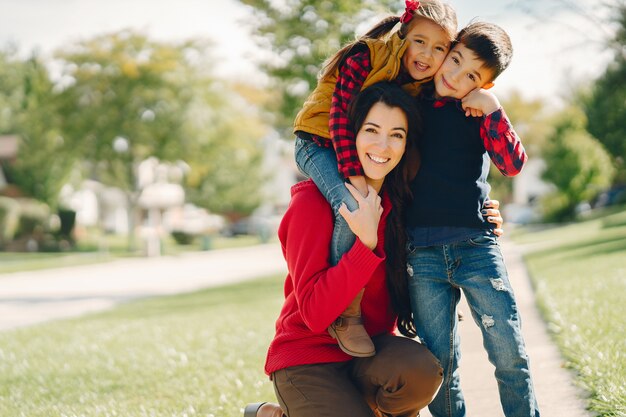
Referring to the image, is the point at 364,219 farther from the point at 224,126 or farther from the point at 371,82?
the point at 224,126

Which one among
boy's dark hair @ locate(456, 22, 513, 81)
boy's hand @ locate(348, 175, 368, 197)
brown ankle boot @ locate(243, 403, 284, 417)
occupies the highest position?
boy's dark hair @ locate(456, 22, 513, 81)

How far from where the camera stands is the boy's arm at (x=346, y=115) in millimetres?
3229

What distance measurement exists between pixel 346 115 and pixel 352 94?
96 millimetres

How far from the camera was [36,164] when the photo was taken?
3434cm

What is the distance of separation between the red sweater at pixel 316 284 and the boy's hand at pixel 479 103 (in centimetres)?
57

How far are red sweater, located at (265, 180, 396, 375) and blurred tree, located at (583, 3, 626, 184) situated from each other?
1657 cm

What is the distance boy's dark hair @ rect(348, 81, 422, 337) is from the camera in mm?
3236

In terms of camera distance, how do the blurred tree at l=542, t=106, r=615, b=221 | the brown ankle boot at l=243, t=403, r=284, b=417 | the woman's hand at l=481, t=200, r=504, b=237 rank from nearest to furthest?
the woman's hand at l=481, t=200, r=504, b=237 < the brown ankle boot at l=243, t=403, r=284, b=417 < the blurred tree at l=542, t=106, r=615, b=221

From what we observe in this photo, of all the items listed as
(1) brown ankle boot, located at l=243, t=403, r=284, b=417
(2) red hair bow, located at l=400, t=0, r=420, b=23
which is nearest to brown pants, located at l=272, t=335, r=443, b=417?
(1) brown ankle boot, located at l=243, t=403, r=284, b=417

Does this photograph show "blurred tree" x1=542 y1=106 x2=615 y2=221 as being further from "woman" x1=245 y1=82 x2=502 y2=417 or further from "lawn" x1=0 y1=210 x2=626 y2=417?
"woman" x1=245 y1=82 x2=502 y2=417

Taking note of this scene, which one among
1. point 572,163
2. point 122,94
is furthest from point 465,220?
point 572,163

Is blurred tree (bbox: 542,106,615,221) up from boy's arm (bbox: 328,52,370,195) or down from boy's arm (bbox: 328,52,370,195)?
down

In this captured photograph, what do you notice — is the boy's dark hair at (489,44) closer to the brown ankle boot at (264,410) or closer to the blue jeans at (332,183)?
the blue jeans at (332,183)

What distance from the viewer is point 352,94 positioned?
3.27 metres
